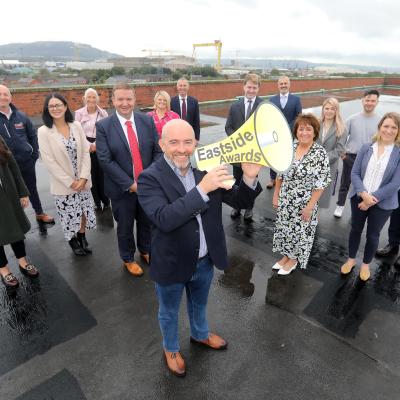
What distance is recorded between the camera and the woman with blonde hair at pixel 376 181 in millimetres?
2953

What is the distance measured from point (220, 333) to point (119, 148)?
2.04 m

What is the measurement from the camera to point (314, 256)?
377cm

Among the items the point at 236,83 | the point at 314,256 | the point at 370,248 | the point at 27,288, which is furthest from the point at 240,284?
the point at 236,83

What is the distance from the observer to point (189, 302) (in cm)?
231

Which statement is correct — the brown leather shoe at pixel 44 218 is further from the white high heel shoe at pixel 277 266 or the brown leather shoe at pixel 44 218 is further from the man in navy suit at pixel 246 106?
the white high heel shoe at pixel 277 266

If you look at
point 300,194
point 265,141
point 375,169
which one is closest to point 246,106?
point 300,194

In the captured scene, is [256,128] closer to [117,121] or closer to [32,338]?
[117,121]

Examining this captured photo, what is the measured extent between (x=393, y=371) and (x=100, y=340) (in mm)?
2405

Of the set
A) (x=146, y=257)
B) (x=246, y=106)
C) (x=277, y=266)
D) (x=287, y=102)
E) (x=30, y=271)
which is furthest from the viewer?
(x=287, y=102)

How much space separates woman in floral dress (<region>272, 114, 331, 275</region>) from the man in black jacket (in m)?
3.38

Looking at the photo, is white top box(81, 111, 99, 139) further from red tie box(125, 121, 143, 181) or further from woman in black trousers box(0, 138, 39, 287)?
red tie box(125, 121, 143, 181)

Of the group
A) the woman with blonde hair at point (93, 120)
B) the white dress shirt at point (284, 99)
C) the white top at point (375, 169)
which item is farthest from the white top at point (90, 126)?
the white top at point (375, 169)

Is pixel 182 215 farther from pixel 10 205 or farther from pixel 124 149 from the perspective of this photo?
pixel 10 205

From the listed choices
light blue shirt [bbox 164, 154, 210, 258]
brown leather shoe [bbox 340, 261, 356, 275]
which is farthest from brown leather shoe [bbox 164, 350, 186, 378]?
brown leather shoe [bbox 340, 261, 356, 275]
